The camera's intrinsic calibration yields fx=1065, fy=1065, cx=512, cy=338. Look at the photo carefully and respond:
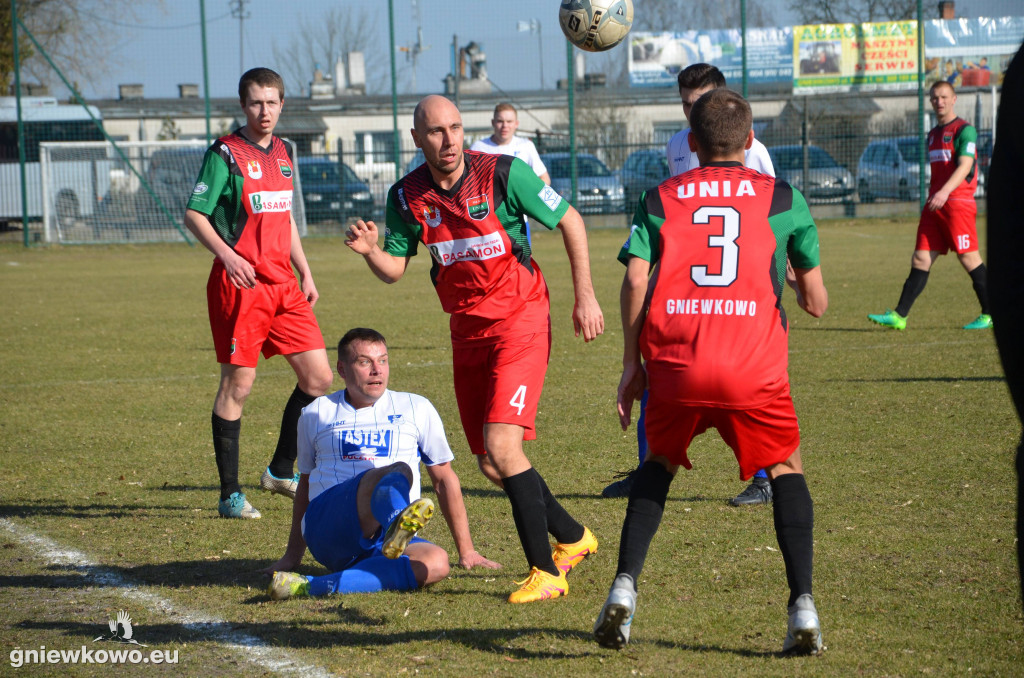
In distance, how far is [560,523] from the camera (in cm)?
441

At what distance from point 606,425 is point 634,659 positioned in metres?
3.66

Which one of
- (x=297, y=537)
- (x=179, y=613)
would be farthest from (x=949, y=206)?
(x=179, y=613)

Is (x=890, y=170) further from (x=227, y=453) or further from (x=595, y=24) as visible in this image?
(x=227, y=453)

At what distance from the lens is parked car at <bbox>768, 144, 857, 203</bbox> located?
26344 mm

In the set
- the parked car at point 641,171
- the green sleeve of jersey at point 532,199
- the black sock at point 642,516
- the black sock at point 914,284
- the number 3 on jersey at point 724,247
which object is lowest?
the black sock at point 642,516

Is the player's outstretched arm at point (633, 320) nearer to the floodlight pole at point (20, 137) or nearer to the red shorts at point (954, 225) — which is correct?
the red shorts at point (954, 225)

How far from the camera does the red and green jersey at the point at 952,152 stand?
9984mm

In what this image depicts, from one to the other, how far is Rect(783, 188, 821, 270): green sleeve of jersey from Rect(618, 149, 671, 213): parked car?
2277 centimetres

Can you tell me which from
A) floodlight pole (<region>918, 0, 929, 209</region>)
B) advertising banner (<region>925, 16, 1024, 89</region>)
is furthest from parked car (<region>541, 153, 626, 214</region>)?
advertising banner (<region>925, 16, 1024, 89</region>)

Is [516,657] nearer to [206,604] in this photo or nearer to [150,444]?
[206,604]

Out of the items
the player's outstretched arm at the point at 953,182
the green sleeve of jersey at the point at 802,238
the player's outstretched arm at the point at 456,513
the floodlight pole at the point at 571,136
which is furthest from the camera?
the floodlight pole at the point at 571,136

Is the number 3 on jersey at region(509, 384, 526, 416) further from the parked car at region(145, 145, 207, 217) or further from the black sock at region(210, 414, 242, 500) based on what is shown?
the parked car at region(145, 145, 207, 217)

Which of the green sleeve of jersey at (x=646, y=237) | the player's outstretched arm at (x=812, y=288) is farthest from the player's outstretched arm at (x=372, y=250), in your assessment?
the player's outstretched arm at (x=812, y=288)

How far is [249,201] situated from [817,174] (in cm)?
2302
